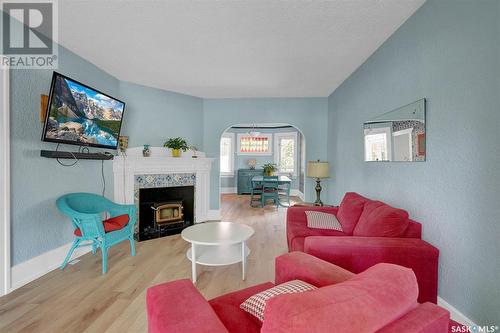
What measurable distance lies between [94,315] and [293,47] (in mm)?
3249

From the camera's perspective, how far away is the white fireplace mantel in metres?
3.50

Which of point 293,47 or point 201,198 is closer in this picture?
A: point 293,47

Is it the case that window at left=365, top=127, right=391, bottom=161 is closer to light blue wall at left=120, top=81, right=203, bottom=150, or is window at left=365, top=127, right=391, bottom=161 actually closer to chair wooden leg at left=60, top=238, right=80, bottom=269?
light blue wall at left=120, top=81, right=203, bottom=150

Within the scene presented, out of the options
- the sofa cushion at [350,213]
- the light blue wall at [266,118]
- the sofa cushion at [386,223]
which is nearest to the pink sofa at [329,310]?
the sofa cushion at [386,223]

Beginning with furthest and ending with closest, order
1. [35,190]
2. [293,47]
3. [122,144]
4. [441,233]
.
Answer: [122,144], [293,47], [35,190], [441,233]

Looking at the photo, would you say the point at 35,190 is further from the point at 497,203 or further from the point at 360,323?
the point at 497,203

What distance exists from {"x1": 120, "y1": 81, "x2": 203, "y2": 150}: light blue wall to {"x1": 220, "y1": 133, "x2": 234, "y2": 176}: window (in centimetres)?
355

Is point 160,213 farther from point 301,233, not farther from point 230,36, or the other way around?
point 230,36

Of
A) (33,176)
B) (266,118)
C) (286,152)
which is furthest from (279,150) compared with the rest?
(33,176)

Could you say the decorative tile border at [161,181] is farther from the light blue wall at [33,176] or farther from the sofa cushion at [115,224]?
the light blue wall at [33,176]

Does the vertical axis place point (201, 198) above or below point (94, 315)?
above

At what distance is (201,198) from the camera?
14.3ft

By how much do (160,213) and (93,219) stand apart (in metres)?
1.30

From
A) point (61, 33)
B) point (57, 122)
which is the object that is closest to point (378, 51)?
point (61, 33)
